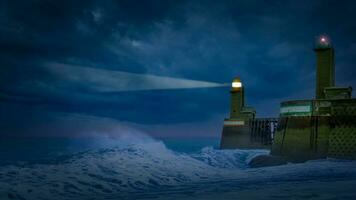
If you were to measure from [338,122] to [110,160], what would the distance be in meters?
16.1

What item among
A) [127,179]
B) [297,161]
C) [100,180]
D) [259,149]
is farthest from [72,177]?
[259,149]

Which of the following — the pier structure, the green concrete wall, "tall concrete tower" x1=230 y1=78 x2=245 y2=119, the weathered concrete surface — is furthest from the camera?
"tall concrete tower" x1=230 y1=78 x2=245 y2=119

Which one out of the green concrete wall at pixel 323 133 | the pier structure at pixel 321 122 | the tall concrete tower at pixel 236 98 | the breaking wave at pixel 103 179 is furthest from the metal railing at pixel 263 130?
the breaking wave at pixel 103 179

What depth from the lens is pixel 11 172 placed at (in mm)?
11297

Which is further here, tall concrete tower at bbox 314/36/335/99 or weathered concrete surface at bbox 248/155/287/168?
tall concrete tower at bbox 314/36/335/99

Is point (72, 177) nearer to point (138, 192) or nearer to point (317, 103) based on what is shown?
point (138, 192)

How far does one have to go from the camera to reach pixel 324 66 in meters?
28.9

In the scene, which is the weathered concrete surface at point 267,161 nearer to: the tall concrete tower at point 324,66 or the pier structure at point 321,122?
the pier structure at point 321,122

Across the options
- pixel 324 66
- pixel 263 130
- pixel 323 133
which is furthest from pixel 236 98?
pixel 323 133

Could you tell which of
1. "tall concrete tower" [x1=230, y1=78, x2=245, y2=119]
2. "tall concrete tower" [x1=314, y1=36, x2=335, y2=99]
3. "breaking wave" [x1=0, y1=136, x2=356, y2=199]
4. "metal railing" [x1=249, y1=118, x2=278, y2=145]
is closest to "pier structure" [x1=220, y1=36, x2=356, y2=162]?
"tall concrete tower" [x1=314, y1=36, x2=335, y2=99]

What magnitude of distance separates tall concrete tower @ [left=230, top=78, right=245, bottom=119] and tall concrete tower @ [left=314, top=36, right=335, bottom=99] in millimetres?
12957

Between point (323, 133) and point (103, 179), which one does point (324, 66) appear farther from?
point (103, 179)

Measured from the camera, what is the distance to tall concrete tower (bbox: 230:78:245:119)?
40.8m

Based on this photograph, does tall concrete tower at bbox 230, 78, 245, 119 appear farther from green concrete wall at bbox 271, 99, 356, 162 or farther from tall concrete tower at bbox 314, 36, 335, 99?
green concrete wall at bbox 271, 99, 356, 162
